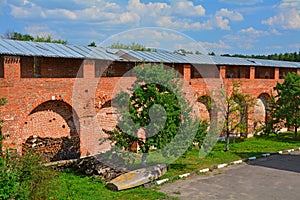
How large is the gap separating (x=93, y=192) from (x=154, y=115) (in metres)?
3.27

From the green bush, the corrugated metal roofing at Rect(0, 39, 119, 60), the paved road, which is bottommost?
the paved road

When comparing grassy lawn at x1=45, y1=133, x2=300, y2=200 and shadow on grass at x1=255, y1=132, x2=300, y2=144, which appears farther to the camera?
shadow on grass at x1=255, y1=132, x2=300, y2=144

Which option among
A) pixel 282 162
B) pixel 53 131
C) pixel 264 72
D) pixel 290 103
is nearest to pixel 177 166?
pixel 282 162

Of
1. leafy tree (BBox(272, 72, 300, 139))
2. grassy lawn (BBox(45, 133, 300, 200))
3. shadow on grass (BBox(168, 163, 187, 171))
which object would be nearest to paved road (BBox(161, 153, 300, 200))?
grassy lawn (BBox(45, 133, 300, 200))

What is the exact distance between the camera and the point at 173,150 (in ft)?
37.5

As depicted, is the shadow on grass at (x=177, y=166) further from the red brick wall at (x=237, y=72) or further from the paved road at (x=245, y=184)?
the red brick wall at (x=237, y=72)

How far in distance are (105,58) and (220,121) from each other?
21.3 ft

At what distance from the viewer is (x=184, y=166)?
12656 mm

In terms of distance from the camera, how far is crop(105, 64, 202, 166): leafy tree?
1129 cm

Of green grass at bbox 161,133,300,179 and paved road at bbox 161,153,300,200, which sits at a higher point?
green grass at bbox 161,133,300,179

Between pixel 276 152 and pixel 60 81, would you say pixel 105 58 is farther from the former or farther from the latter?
pixel 276 152

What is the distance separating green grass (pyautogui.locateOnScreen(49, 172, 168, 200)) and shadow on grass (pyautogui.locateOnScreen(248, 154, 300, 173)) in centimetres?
557

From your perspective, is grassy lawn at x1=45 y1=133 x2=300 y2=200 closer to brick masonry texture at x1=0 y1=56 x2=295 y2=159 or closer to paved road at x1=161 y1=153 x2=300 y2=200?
paved road at x1=161 y1=153 x2=300 y2=200

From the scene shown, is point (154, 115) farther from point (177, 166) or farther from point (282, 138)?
point (282, 138)
